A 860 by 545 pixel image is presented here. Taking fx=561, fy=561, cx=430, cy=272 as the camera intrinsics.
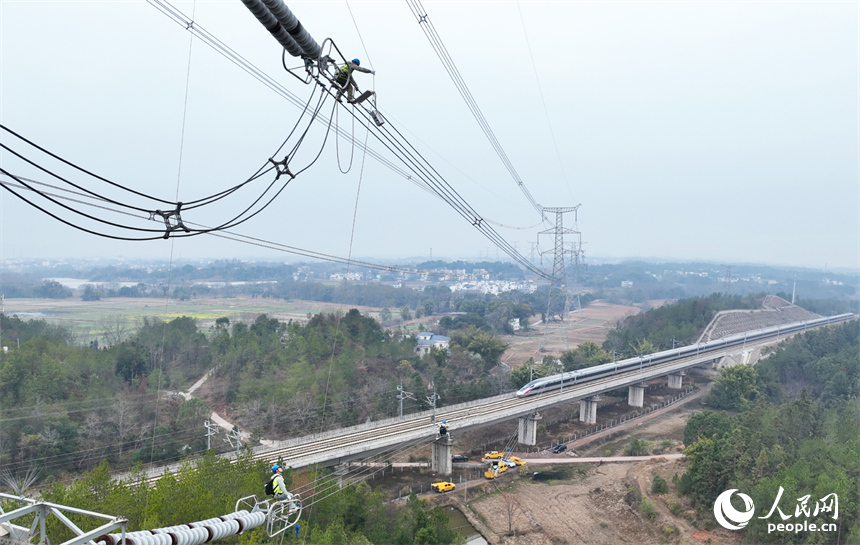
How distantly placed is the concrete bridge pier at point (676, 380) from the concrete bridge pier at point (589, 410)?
8.73 m

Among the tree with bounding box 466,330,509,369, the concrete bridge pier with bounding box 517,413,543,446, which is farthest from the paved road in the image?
the tree with bounding box 466,330,509,369

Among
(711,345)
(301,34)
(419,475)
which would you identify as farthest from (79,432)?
(711,345)

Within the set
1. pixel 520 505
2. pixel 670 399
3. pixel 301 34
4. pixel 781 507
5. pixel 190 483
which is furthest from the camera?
pixel 670 399

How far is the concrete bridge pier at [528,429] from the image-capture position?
20.5 meters

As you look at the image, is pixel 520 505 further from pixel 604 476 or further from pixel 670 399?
pixel 670 399

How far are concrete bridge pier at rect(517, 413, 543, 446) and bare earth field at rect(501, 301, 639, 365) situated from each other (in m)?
12.8

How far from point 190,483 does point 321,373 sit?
13.2m

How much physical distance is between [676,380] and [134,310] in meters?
39.8

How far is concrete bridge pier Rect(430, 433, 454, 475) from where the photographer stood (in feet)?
55.3

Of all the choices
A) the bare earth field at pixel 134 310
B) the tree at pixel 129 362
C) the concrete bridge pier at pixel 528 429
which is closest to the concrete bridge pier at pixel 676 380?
the concrete bridge pier at pixel 528 429

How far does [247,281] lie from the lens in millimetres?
78438

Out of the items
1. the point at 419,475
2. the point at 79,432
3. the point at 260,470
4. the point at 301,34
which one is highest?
the point at 301,34

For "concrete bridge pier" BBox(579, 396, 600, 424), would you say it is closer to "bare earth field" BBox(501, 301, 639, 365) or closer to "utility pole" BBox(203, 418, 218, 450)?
"bare earth field" BBox(501, 301, 639, 365)

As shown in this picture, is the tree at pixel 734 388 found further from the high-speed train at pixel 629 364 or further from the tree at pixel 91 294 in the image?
the tree at pixel 91 294
